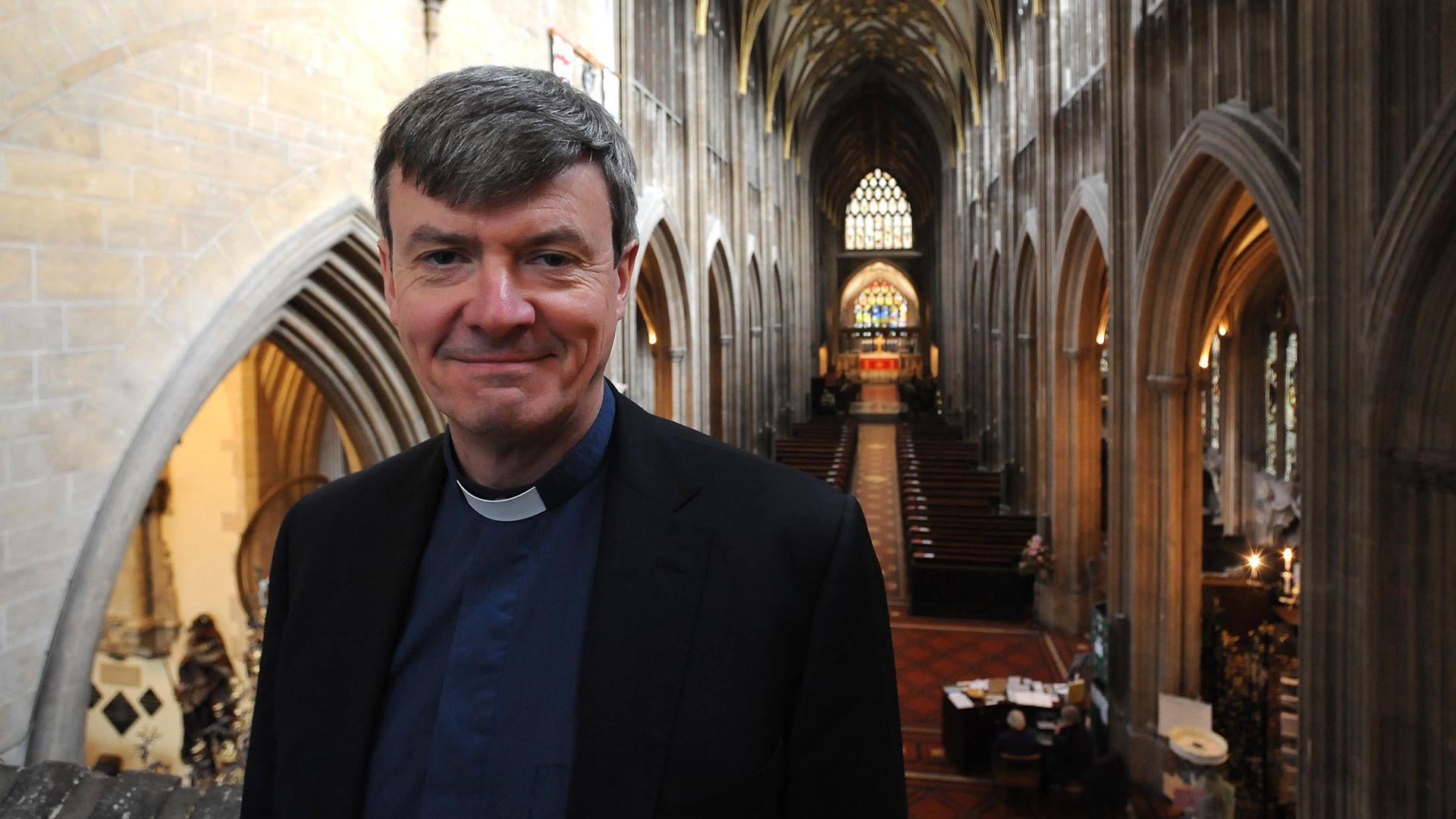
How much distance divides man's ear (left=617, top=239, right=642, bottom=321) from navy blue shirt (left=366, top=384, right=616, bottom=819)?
0.14m

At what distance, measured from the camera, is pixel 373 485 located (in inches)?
50.6

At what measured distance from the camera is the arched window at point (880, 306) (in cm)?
4628

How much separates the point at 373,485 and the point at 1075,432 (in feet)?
37.4

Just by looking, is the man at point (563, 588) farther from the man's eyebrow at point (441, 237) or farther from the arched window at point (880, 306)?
the arched window at point (880, 306)

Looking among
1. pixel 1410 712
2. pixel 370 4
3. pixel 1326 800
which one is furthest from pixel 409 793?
pixel 370 4

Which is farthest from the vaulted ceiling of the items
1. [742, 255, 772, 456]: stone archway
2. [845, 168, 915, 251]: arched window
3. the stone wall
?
the stone wall

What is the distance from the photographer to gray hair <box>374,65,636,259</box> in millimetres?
982

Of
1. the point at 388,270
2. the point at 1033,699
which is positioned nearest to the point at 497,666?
the point at 388,270

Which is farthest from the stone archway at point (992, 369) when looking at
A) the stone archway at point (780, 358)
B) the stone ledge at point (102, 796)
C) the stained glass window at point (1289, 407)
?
the stone ledge at point (102, 796)

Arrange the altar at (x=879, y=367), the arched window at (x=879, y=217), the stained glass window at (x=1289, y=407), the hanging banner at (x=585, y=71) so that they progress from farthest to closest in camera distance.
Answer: the arched window at (x=879, y=217) → the altar at (x=879, y=367) → the stained glass window at (x=1289, y=407) → the hanging banner at (x=585, y=71)

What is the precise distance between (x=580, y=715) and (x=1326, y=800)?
487 centimetres

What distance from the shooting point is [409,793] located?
1066 mm

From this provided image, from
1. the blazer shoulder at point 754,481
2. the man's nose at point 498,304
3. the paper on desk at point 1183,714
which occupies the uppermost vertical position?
the man's nose at point 498,304

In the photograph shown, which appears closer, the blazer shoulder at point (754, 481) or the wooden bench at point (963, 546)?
the blazer shoulder at point (754, 481)
